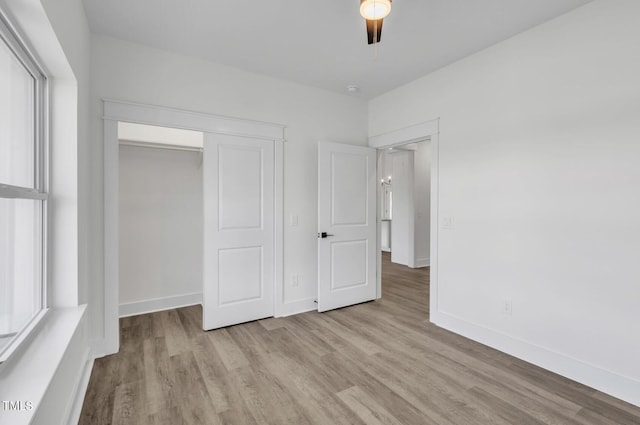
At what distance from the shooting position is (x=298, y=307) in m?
Answer: 3.69

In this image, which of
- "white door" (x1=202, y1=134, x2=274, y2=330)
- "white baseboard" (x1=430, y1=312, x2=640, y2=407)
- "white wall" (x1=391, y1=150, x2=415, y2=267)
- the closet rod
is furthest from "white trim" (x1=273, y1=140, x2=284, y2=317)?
"white wall" (x1=391, y1=150, x2=415, y2=267)

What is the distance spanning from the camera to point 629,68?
80.7 inches

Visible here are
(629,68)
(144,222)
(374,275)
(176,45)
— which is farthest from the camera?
(374,275)

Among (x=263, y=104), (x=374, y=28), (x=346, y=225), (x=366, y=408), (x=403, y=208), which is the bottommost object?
(x=366, y=408)

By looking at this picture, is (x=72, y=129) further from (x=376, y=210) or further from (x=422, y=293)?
(x=422, y=293)

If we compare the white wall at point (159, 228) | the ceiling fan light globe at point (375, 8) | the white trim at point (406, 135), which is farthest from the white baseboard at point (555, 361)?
the white wall at point (159, 228)

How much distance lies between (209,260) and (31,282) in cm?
149

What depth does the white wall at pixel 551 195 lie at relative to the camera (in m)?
2.08

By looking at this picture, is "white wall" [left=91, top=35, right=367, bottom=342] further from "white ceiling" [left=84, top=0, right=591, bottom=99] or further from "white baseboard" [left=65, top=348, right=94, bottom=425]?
"white baseboard" [left=65, top=348, right=94, bottom=425]

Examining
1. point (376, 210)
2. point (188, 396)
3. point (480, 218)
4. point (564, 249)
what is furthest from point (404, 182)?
point (188, 396)

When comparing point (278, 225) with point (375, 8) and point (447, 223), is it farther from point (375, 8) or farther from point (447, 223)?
point (375, 8)

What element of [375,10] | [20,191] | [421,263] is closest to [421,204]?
[421,263]

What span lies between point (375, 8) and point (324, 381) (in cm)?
242

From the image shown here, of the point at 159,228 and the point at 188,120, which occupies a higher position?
the point at 188,120
